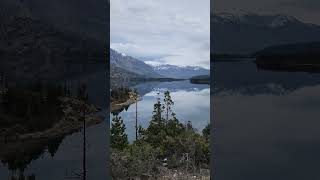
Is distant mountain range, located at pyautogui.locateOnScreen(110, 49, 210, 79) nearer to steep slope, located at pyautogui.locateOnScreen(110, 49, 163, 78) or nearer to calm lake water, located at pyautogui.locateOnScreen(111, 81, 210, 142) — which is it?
steep slope, located at pyautogui.locateOnScreen(110, 49, 163, 78)

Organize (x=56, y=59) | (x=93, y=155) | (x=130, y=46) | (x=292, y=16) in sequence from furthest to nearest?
(x=130, y=46), (x=93, y=155), (x=56, y=59), (x=292, y=16)

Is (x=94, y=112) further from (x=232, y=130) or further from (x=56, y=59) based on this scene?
(x=232, y=130)

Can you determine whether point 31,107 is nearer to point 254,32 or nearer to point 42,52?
point 42,52

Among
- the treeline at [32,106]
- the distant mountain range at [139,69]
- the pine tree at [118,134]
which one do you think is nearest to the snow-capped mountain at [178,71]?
the distant mountain range at [139,69]

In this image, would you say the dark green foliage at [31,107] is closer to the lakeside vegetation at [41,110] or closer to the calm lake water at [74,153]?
the lakeside vegetation at [41,110]

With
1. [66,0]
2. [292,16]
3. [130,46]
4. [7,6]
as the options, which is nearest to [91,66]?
[66,0]

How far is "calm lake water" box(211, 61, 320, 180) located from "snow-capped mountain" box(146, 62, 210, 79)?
2590 mm

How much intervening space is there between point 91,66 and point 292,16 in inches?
72.5

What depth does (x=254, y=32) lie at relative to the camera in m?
3.82

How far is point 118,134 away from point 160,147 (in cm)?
90

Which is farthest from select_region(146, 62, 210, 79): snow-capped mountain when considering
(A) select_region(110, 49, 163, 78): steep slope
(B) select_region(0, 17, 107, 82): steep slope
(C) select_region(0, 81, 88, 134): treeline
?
(C) select_region(0, 81, 88, 134): treeline

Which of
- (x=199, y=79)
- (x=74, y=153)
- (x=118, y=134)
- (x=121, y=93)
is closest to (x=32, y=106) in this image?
(x=74, y=153)

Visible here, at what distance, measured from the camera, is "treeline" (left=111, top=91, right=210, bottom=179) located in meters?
6.29

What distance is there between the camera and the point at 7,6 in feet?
12.5
